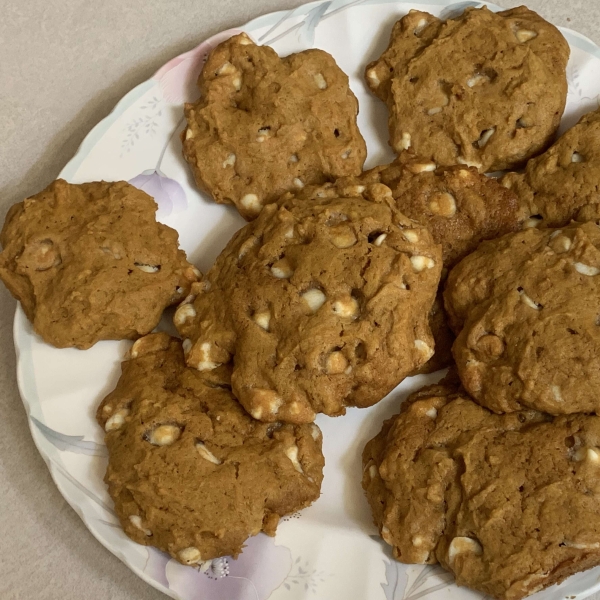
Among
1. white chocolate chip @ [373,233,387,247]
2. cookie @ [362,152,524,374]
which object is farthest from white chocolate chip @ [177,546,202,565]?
white chocolate chip @ [373,233,387,247]

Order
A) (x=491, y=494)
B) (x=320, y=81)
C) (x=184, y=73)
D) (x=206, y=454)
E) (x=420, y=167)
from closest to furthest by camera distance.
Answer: (x=491, y=494), (x=206, y=454), (x=420, y=167), (x=320, y=81), (x=184, y=73)

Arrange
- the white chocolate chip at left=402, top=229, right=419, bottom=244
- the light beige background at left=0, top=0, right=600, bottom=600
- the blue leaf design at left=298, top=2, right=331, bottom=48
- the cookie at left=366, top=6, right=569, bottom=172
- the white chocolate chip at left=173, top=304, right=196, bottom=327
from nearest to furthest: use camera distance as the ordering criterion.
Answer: the white chocolate chip at left=402, top=229, right=419, bottom=244 → the white chocolate chip at left=173, top=304, right=196, bottom=327 → the cookie at left=366, top=6, right=569, bottom=172 → the blue leaf design at left=298, top=2, right=331, bottom=48 → the light beige background at left=0, top=0, right=600, bottom=600

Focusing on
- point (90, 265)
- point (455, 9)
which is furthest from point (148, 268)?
point (455, 9)

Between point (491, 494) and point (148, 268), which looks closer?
point (491, 494)

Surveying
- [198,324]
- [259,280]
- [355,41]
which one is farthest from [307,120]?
[198,324]

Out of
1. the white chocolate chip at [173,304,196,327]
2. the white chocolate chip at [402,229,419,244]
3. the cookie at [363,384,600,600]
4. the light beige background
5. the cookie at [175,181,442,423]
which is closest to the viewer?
the cookie at [363,384,600,600]

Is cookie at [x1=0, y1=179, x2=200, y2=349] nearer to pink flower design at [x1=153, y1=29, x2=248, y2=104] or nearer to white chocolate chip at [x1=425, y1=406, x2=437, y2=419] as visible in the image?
pink flower design at [x1=153, y1=29, x2=248, y2=104]

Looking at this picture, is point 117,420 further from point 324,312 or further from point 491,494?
point 491,494

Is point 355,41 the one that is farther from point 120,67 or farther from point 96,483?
point 96,483
